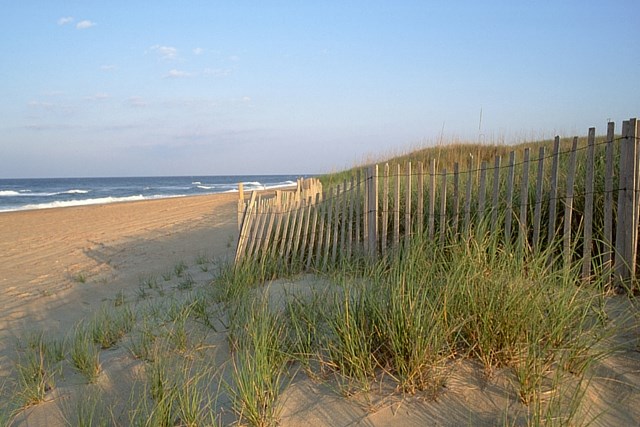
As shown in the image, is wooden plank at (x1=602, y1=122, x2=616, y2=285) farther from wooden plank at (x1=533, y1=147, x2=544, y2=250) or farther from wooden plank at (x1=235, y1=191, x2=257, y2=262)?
wooden plank at (x1=235, y1=191, x2=257, y2=262)

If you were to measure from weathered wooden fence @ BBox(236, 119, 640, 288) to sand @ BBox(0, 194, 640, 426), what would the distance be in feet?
1.91

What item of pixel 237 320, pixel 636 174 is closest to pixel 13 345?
pixel 237 320

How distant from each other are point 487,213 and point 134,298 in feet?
14.2

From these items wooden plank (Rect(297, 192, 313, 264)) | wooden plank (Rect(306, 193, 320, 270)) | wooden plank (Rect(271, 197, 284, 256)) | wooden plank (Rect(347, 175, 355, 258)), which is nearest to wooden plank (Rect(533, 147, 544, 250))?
wooden plank (Rect(347, 175, 355, 258))

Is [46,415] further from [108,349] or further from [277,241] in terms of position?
[277,241]

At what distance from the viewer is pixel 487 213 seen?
4949mm

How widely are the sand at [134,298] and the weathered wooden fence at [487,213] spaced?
58 cm

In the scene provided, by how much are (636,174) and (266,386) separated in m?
3.28

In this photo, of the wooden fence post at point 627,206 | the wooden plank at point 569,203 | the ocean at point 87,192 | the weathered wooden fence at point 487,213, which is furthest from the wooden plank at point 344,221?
the ocean at point 87,192

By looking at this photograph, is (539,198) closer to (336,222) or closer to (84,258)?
(336,222)

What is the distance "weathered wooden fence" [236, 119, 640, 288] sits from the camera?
13.4ft

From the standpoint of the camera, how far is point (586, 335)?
3020 millimetres

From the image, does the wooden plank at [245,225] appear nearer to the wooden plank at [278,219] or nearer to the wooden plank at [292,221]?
the wooden plank at [278,219]

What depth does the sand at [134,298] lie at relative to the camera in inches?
103
